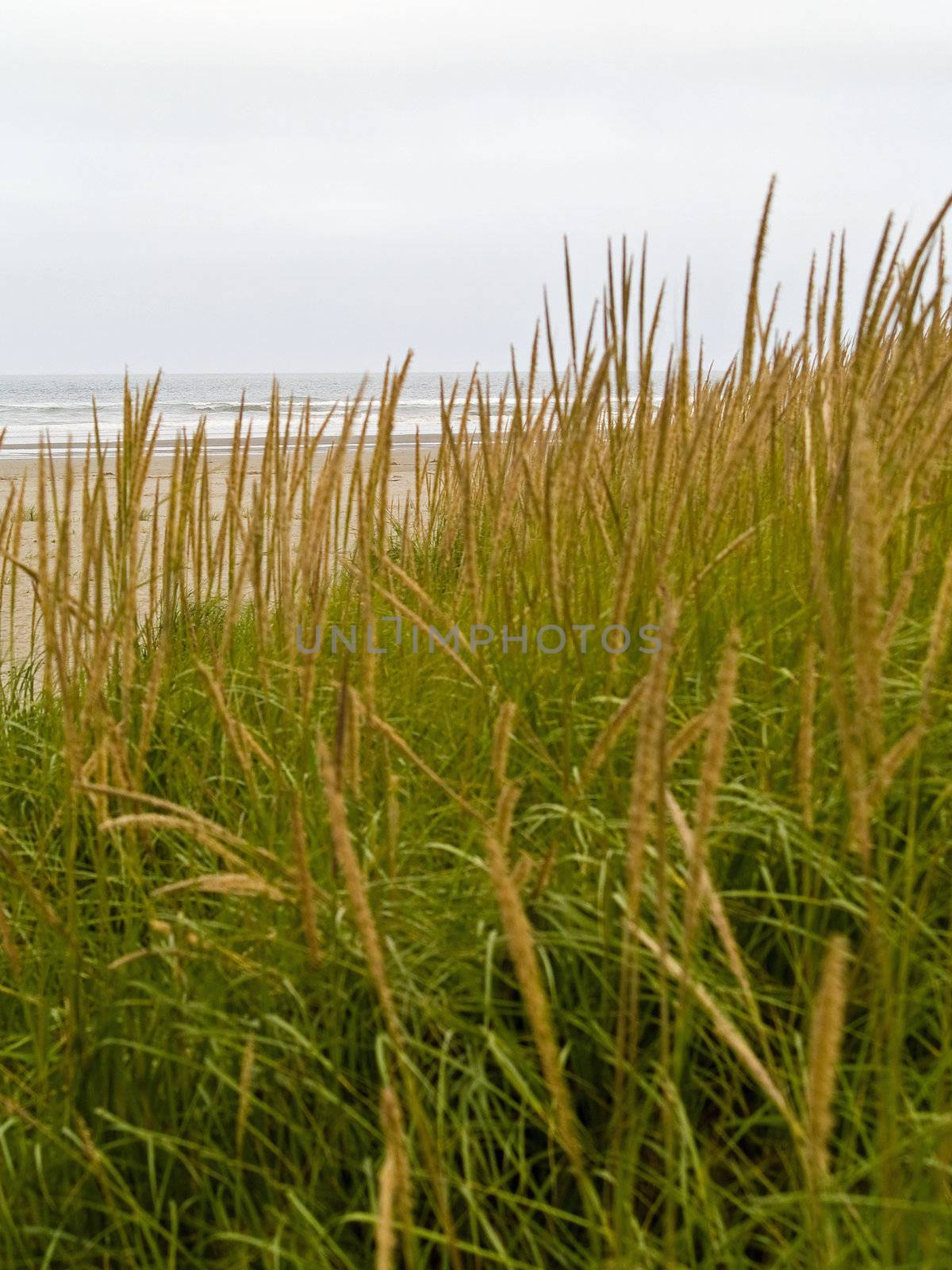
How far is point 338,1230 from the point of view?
1.00 meters

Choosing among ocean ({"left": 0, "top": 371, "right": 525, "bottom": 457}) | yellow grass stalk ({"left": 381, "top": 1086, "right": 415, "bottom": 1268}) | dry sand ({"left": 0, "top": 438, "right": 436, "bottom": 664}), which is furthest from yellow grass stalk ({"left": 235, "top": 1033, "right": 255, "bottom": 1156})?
ocean ({"left": 0, "top": 371, "right": 525, "bottom": 457})

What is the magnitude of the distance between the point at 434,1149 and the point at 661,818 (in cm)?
43

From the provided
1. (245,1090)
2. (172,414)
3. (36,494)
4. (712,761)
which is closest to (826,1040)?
(712,761)

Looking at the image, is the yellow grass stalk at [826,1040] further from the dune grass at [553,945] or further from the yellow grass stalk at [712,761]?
the yellow grass stalk at [712,761]

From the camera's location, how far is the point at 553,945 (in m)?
1.15

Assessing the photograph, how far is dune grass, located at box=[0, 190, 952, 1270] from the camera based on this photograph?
82 cm

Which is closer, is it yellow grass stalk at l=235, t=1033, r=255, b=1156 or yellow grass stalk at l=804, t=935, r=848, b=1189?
yellow grass stalk at l=804, t=935, r=848, b=1189

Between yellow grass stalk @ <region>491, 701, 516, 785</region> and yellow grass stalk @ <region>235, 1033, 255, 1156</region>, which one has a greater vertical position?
yellow grass stalk @ <region>491, 701, 516, 785</region>

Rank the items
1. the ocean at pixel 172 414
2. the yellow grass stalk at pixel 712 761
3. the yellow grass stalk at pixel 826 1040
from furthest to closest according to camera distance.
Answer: the ocean at pixel 172 414 < the yellow grass stalk at pixel 712 761 < the yellow grass stalk at pixel 826 1040

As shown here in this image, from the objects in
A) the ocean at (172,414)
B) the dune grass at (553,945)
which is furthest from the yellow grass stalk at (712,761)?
the ocean at (172,414)

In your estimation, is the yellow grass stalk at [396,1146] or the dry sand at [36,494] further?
the dry sand at [36,494]

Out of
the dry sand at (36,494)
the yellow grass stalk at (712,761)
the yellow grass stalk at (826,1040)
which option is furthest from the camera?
the dry sand at (36,494)

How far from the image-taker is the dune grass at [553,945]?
823mm

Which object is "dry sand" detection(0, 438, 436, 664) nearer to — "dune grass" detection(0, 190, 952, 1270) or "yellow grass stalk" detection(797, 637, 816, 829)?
"dune grass" detection(0, 190, 952, 1270)
